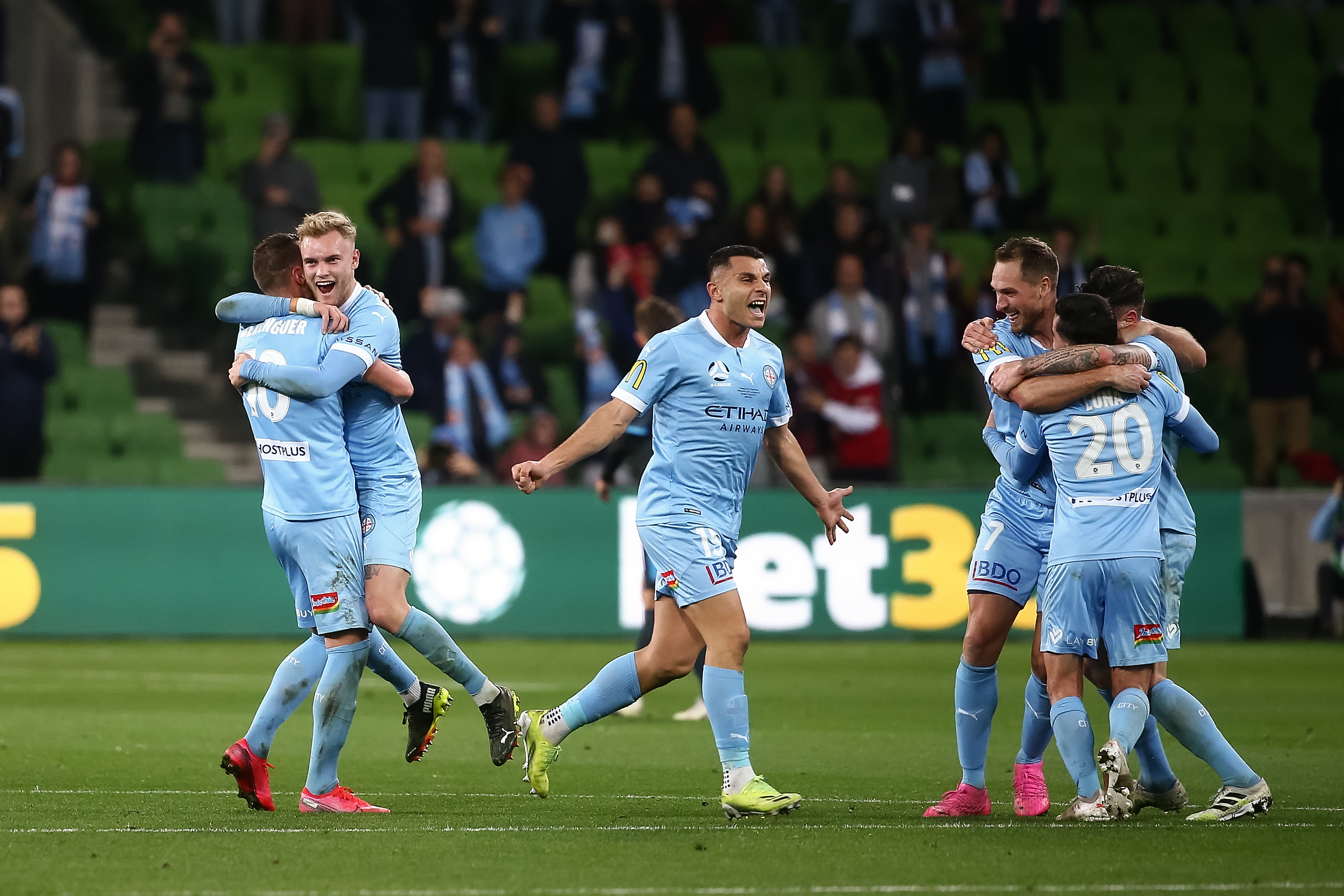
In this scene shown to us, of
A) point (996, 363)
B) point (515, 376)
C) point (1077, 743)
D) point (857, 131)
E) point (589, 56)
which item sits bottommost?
point (1077, 743)

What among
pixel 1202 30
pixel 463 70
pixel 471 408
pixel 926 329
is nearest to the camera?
pixel 471 408

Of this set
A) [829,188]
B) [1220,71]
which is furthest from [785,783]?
[1220,71]

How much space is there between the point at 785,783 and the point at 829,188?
459 inches

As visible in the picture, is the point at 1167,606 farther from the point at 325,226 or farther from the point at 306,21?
the point at 306,21

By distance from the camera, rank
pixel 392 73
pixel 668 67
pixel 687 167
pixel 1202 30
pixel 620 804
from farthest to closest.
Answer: pixel 1202 30 < pixel 668 67 < pixel 392 73 < pixel 687 167 < pixel 620 804

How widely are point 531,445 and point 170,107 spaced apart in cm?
643

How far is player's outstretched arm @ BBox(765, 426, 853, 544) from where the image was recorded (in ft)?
24.3

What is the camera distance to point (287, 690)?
23.5 feet

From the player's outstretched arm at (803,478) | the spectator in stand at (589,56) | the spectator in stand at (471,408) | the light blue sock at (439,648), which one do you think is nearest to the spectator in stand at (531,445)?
the spectator in stand at (471,408)

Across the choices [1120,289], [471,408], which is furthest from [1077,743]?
[471,408]

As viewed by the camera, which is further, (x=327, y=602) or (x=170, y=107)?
(x=170, y=107)

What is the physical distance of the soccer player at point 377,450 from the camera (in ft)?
23.3

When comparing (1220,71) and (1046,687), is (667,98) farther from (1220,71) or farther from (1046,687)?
(1046,687)

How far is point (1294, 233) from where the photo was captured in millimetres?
21875
